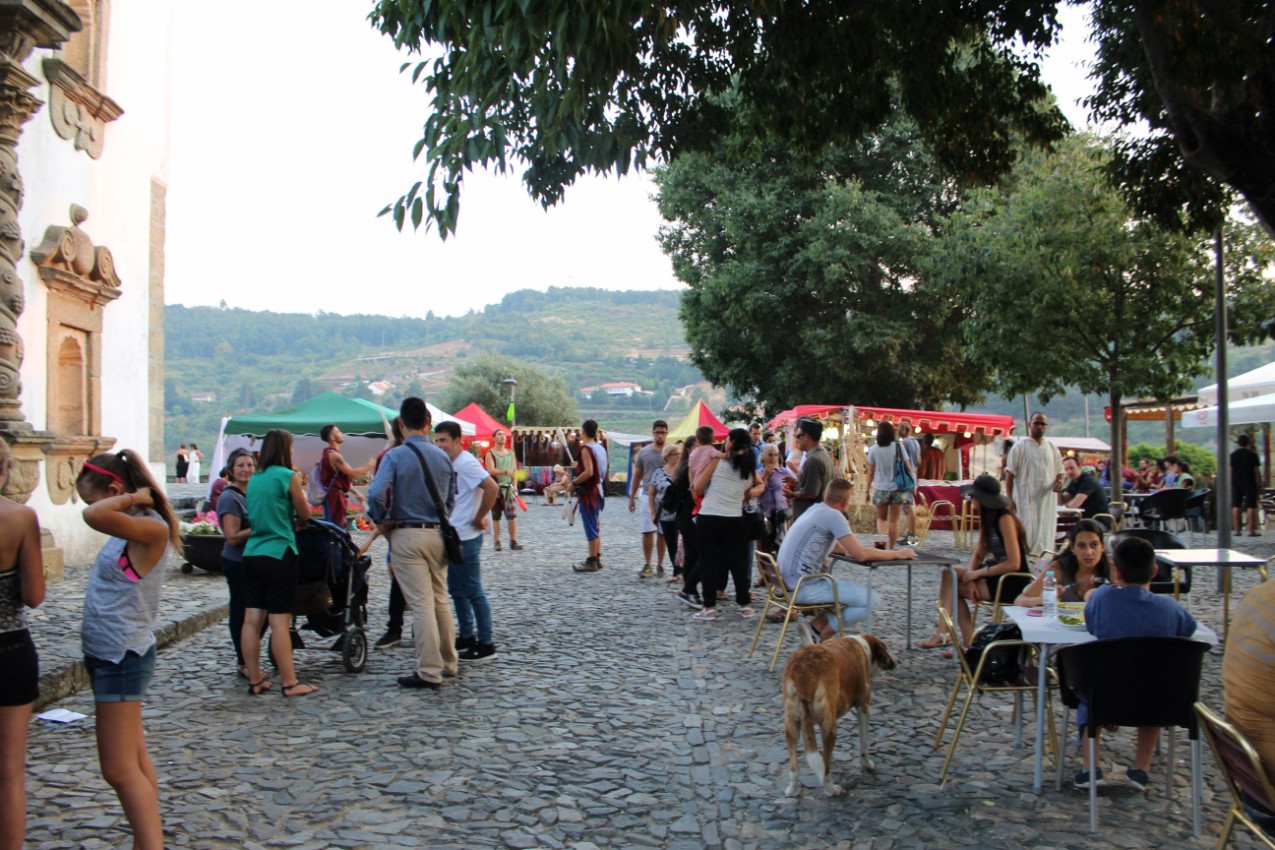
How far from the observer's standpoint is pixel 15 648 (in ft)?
12.3

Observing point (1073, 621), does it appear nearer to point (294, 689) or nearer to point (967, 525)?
point (294, 689)

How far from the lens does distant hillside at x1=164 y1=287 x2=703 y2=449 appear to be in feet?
336

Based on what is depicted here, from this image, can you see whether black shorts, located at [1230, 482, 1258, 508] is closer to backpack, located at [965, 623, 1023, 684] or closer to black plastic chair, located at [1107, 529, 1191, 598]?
black plastic chair, located at [1107, 529, 1191, 598]

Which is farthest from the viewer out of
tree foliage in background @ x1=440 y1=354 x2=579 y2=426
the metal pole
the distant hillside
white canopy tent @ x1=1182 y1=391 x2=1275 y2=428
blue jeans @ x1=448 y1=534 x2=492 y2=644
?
the distant hillside

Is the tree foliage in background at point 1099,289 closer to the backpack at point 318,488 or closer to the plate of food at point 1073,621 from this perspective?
the backpack at point 318,488

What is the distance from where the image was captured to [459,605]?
327 inches

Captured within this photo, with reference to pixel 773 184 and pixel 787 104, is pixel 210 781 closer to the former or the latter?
pixel 787 104

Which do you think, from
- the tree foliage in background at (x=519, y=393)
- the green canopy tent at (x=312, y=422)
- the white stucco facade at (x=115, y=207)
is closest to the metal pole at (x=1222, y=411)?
the white stucco facade at (x=115, y=207)

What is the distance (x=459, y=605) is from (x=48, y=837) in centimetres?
401

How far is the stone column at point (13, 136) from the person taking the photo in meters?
8.88

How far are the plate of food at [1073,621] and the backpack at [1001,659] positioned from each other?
277mm

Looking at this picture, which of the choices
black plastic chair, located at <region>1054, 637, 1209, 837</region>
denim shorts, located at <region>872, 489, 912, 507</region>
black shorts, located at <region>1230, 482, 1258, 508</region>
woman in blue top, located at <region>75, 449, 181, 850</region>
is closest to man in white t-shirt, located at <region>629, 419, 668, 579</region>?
denim shorts, located at <region>872, 489, 912, 507</region>

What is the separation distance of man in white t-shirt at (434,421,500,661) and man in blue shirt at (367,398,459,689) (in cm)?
71

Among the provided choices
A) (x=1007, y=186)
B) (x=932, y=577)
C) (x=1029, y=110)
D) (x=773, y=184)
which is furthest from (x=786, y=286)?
(x=1029, y=110)
